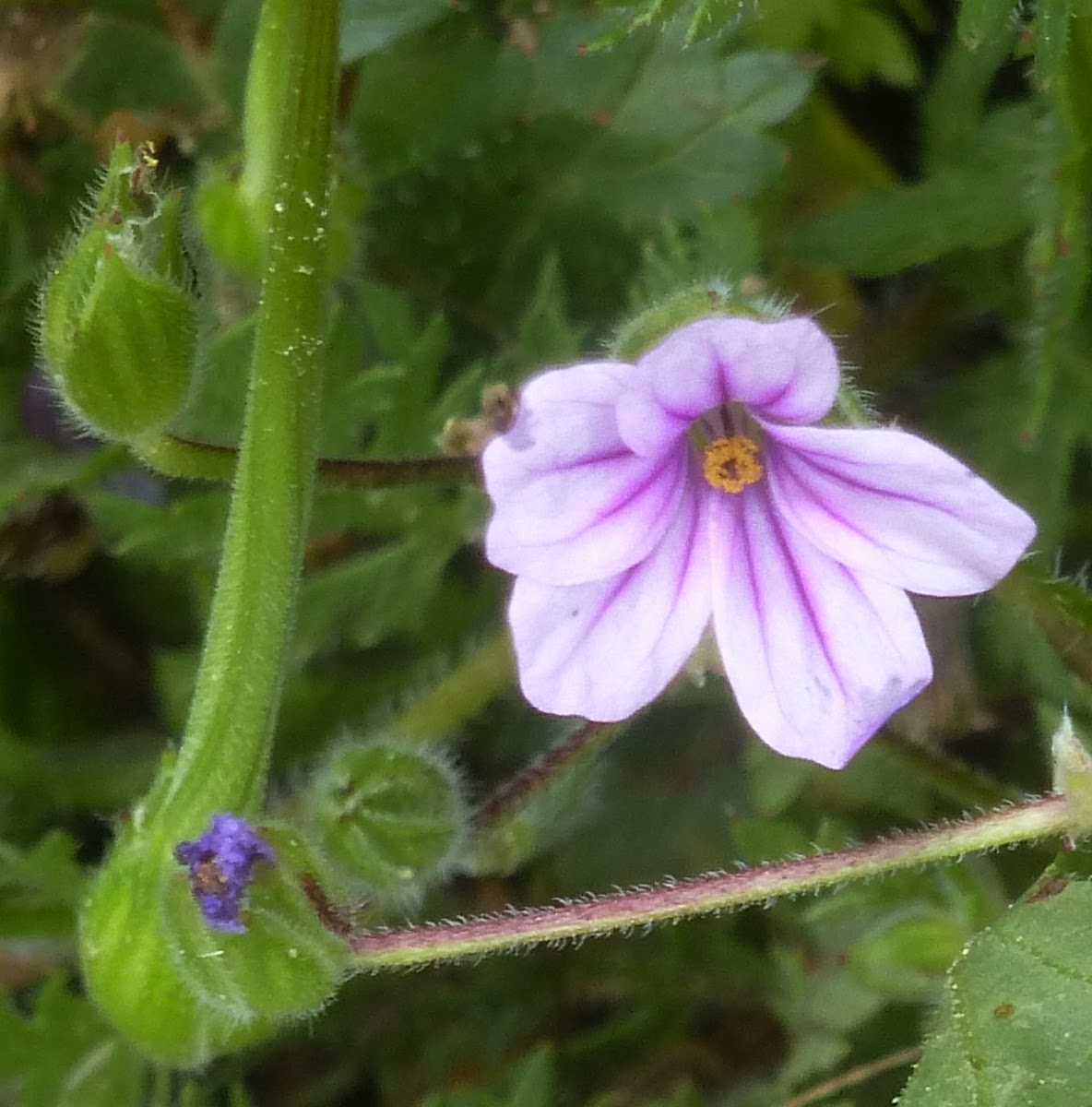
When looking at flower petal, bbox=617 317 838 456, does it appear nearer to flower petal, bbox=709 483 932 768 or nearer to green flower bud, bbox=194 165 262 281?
flower petal, bbox=709 483 932 768

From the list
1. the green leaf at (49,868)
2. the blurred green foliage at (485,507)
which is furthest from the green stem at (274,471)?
the green leaf at (49,868)

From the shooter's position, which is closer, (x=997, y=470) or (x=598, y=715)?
(x=598, y=715)

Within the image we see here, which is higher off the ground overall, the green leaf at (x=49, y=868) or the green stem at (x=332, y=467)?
the green stem at (x=332, y=467)

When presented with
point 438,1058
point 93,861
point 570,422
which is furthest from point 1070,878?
point 93,861

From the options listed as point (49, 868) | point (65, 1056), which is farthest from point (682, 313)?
point (65, 1056)

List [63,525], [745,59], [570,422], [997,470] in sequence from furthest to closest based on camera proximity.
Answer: [63,525], [997,470], [745,59], [570,422]

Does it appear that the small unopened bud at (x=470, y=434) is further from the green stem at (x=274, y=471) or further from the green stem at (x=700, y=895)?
the green stem at (x=700, y=895)

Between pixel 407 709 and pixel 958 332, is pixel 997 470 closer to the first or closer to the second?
pixel 958 332

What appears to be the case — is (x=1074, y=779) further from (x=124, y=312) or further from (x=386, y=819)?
(x=124, y=312)
